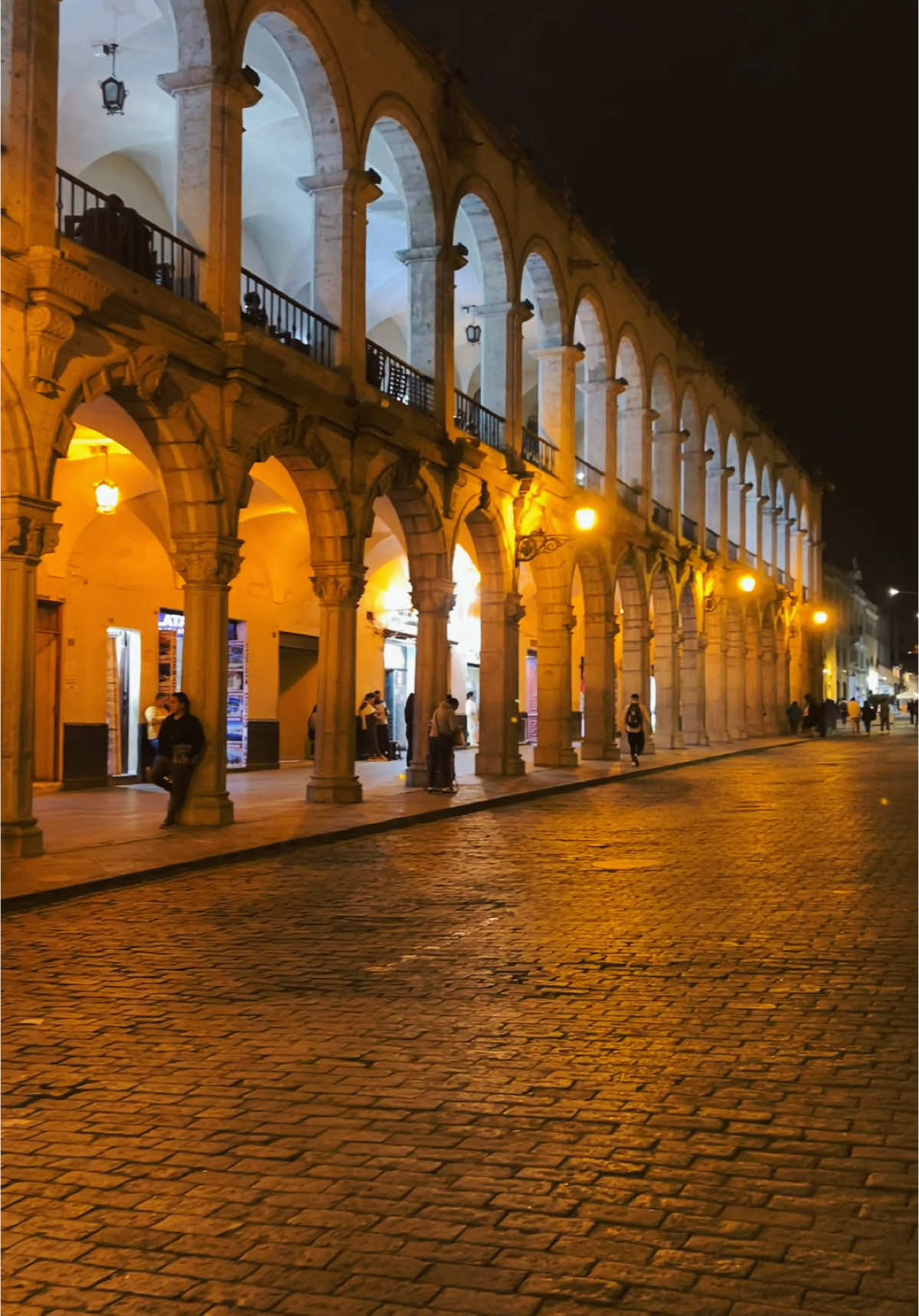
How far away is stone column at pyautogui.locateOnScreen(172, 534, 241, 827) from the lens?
1608 cm

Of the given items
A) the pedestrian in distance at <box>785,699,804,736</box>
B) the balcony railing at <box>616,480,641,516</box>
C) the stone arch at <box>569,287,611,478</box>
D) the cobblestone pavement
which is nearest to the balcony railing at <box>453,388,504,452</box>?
the stone arch at <box>569,287,611,478</box>

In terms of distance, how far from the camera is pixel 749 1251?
3893mm

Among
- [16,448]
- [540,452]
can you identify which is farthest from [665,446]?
[16,448]

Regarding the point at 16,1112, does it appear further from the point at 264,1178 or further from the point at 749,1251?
the point at 749,1251

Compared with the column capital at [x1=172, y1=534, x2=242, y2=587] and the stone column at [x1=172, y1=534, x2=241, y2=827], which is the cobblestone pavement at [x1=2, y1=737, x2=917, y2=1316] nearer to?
the stone column at [x1=172, y1=534, x2=241, y2=827]

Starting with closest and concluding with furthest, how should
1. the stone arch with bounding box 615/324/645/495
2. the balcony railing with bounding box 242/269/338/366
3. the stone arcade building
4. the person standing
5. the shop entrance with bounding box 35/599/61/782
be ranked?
the stone arcade building, the balcony railing with bounding box 242/269/338/366, the shop entrance with bounding box 35/599/61/782, the stone arch with bounding box 615/324/645/495, the person standing

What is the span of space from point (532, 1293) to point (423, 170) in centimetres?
2116

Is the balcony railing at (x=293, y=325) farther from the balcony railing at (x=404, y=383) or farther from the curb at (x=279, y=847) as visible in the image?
the curb at (x=279, y=847)

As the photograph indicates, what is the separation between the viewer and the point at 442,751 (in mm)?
20875

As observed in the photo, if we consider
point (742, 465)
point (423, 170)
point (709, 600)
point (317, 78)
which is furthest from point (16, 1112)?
point (742, 465)

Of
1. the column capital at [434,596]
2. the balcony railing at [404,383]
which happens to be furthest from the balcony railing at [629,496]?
the column capital at [434,596]

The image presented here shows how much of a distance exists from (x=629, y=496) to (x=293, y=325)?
15.8m

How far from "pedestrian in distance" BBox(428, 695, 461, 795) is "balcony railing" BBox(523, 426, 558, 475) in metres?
8.21

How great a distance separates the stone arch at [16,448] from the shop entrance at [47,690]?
7.98m
